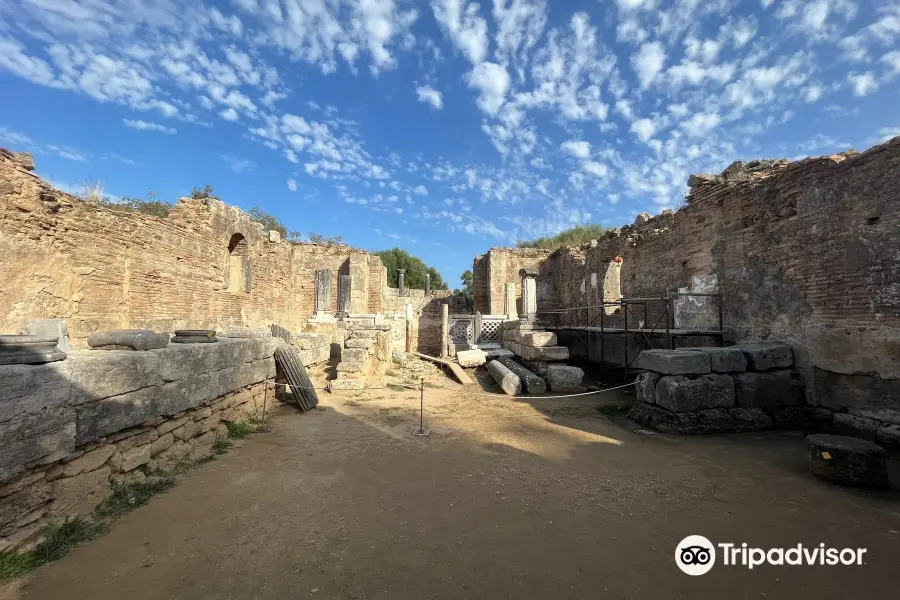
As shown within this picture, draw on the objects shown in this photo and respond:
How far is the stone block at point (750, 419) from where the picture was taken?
18.5ft

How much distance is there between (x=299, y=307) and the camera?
65.9 ft

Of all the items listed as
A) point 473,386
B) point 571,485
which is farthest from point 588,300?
point 571,485

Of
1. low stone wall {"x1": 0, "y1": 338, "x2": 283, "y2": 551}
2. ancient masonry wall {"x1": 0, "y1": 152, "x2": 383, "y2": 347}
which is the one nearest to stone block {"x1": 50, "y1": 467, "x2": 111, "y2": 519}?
low stone wall {"x1": 0, "y1": 338, "x2": 283, "y2": 551}

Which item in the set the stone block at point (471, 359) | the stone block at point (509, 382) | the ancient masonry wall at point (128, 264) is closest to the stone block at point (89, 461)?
the ancient masonry wall at point (128, 264)

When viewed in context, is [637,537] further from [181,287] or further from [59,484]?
[181,287]

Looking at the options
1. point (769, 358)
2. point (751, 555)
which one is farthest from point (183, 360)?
point (769, 358)

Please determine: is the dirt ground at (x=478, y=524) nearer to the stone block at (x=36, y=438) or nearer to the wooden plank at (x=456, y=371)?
the stone block at (x=36, y=438)

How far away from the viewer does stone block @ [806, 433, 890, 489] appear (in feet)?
12.0

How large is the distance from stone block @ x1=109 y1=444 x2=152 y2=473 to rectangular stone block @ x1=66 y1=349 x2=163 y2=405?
0.55m

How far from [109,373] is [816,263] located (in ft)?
28.6

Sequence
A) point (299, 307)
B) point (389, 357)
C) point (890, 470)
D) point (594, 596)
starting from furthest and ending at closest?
point (299, 307) → point (389, 357) → point (890, 470) → point (594, 596)

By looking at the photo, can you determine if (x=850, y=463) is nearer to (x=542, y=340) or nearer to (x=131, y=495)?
(x=131, y=495)

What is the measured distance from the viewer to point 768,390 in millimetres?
5832

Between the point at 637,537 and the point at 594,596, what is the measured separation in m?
0.84
